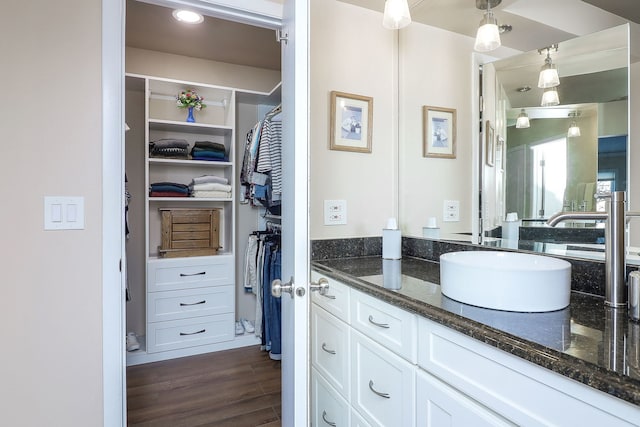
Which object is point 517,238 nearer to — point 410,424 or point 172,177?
point 410,424

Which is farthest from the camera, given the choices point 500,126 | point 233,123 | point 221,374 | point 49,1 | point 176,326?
point 233,123

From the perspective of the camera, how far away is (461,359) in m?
0.79

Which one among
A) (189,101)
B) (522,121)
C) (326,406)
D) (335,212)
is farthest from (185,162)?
Answer: (522,121)

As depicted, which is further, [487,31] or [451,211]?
[451,211]

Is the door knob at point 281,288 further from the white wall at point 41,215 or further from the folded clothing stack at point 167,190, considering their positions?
the folded clothing stack at point 167,190

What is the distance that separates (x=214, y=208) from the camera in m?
3.04

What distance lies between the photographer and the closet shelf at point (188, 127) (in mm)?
2670

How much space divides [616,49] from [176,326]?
287 cm

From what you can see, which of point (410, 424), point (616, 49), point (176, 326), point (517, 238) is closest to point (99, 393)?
point (410, 424)

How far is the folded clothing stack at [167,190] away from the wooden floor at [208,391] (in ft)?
4.13

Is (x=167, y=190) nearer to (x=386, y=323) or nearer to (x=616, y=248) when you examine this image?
(x=386, y=323)

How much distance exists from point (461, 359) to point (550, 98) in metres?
0.90

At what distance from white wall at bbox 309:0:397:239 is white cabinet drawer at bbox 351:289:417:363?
530mm

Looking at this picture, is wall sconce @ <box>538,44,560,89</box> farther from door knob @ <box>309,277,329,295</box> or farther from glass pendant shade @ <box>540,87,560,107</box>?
door knob @ <box>309,277,329,295</box>
